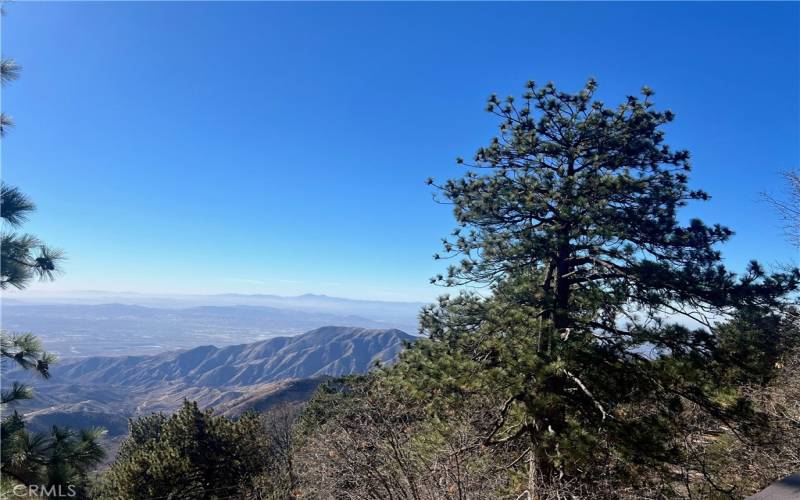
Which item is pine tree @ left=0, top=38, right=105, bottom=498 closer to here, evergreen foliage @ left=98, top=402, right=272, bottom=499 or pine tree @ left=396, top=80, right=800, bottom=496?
pine tree @ left=396, top=80, right=800, bottom=496

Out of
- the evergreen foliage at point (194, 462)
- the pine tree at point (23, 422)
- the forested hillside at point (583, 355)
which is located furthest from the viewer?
the evergreen foliage at point (194, 462)

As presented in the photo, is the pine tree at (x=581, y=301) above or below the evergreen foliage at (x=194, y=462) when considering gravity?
above

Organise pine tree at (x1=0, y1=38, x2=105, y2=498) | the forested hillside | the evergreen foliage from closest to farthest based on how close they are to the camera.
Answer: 1. pine tree at (x1=0, y1=38, x2=105, y2=498)
2. the forested hillside
3. the evergreen foliage

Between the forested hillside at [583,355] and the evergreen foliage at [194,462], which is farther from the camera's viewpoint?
the evergreen foliage at [194,462]

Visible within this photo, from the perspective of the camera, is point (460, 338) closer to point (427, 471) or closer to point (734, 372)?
point (427, 471)

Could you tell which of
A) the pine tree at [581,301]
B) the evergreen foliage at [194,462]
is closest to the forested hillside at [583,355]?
the pine tree at [581,301]

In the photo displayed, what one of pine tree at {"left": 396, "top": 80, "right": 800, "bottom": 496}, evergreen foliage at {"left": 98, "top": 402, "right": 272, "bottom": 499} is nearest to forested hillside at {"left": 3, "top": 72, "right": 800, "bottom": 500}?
pine tree at {"left": 396, "top": 80, "right": 800, "bottom": 496}

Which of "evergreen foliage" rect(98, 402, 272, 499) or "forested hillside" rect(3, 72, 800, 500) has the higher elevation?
"forested hillside" rect(3, 72, 800, 500)

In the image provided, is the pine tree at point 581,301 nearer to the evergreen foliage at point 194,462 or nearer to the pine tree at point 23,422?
the pine tree at point 23,422

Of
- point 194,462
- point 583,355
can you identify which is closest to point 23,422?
point 583,355

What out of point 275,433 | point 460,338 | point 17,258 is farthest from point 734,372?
point 275,433

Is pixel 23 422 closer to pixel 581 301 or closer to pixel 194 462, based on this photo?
pixel 581 301

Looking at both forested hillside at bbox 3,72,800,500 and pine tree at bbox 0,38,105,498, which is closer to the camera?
pine tree at bbox 0,38,105,498

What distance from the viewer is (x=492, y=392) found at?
24.3 ft
